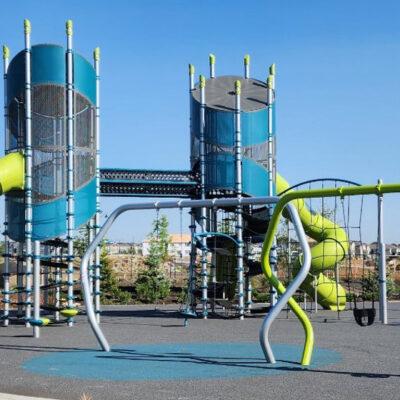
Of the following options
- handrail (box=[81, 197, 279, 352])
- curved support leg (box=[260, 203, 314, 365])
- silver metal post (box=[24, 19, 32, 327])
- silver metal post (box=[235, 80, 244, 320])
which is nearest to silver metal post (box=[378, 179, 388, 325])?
silver metal post (box=[235, 80, 244, 320])

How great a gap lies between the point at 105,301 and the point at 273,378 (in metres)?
21.2

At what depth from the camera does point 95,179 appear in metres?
18.2

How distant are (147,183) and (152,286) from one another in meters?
9.42

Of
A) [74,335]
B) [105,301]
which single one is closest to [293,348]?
[74,335]

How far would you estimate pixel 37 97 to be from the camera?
697 inches

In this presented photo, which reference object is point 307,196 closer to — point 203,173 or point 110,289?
point 203,173

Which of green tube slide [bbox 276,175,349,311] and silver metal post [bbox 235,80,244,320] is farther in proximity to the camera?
green tube slide [bbox 276,175,349,311]

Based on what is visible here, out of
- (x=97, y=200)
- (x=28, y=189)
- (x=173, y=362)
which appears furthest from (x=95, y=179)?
(x=173, y=362)

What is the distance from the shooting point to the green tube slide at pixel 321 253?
22438 mm

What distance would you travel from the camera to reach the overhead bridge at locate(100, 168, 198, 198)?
21984 mm

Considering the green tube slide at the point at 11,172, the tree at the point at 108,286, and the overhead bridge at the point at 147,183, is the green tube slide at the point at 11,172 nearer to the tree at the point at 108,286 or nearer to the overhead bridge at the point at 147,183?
the overhead bridge at the point at 147,183

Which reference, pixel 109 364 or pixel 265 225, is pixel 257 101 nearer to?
pixel 265 225

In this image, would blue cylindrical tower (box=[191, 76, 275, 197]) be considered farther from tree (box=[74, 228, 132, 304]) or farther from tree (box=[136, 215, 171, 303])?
Result: tree (box=[74, 228, 132, 304])

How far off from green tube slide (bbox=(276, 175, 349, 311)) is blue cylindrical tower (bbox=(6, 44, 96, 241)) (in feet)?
22.1
